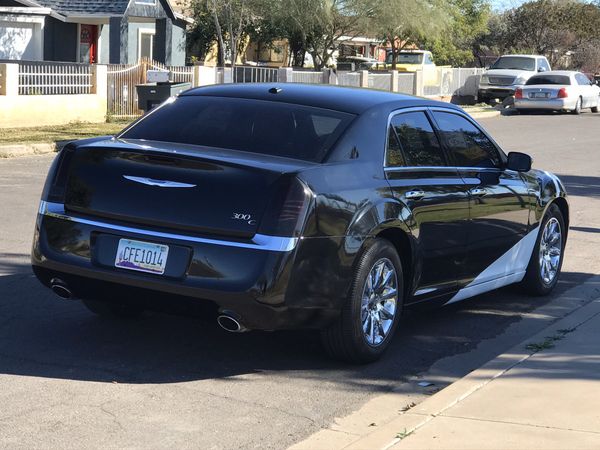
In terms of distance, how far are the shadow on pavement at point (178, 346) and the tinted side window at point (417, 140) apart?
3.91ft

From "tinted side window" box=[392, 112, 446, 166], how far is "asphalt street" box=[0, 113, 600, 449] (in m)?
1.19

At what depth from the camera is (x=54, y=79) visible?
2353 centimetres

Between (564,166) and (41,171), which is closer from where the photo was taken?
(41,171)

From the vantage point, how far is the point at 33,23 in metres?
34.8

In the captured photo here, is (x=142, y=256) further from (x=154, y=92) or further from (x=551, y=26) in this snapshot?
(x=551, y=26)

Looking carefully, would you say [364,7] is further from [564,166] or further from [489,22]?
[489,22]

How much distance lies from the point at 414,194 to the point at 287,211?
4.08 feet

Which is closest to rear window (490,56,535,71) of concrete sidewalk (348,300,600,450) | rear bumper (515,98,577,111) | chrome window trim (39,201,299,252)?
rear bumper (515,98,577,111)

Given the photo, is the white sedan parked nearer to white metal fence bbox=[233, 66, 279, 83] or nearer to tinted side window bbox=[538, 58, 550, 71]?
tinted side window bbox=[538, 58, 550, 71]

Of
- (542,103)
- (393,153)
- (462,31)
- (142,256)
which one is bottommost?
(542,103)

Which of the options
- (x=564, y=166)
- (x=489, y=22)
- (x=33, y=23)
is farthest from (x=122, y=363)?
(x=489, y=22)

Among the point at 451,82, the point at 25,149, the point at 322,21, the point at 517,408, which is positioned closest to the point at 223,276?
the point at 517,408

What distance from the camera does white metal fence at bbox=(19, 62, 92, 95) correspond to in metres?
22.8

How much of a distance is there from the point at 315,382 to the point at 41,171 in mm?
10693
